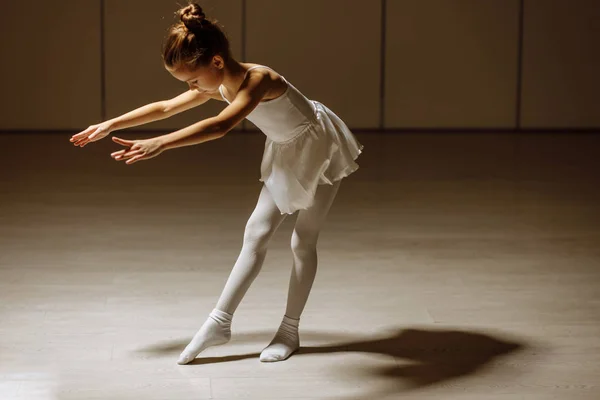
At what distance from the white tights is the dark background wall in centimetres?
608

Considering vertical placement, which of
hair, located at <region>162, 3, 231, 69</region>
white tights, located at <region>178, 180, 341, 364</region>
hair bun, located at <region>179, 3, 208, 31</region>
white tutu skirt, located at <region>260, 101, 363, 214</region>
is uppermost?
hair bun, located at <region>179, 3, 208, 31</region>

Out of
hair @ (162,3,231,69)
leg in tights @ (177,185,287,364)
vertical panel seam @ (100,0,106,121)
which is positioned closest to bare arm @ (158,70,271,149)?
hair @ (162,3,231,69)

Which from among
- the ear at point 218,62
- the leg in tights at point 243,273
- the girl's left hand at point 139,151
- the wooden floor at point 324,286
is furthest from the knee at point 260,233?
the girl's left hand at point 139,151

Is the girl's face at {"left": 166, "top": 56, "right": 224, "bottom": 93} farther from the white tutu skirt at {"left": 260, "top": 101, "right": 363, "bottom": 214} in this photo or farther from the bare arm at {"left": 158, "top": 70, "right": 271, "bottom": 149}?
the white tutu skirt at {"left": 260, "top": 101, "right": 363, "bottom": 214}

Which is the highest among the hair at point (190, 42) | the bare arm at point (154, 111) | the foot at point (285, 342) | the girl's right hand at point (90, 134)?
the hair at point (190, 42)

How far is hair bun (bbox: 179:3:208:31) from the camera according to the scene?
2682mm

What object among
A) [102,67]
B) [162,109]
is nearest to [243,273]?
[162,109]

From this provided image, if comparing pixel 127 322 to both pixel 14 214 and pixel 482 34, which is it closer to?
pixel 14 214

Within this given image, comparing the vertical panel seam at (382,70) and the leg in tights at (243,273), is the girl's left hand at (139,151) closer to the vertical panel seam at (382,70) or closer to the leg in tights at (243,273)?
the leg in tights at (243,273)

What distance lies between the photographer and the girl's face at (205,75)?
2705 millimetres

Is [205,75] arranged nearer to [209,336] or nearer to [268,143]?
[268,143]

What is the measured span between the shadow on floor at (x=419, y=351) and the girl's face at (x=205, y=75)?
0.88m

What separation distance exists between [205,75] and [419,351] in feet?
3.83

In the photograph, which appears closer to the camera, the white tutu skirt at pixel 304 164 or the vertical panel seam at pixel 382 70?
the white tutu skirt at pixel 304 164
